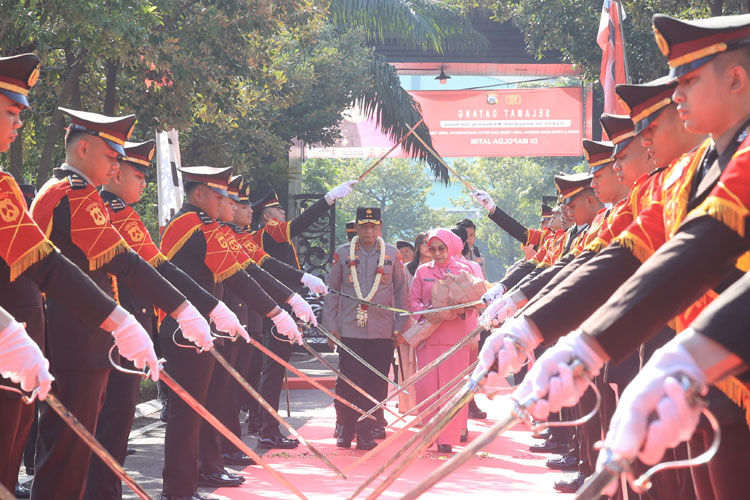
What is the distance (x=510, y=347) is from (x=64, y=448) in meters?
2.30

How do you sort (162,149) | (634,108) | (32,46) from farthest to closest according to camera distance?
(162,149)
(32,46)
(634,108)

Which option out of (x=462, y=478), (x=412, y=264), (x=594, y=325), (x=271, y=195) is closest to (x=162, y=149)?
(x=271, y=195)

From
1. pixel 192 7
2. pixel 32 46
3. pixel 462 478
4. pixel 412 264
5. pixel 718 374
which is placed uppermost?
pixel 192 7

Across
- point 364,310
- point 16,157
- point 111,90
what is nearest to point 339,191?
point 364,310

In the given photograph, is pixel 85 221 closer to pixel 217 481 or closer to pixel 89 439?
pixel 89 439

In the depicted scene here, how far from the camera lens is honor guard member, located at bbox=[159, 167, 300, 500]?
5723mm

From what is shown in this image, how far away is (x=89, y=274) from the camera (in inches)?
179

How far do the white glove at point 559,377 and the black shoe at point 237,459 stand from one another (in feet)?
18.5

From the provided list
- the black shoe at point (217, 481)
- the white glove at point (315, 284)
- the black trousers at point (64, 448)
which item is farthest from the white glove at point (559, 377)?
the white glove at point (315, 284)

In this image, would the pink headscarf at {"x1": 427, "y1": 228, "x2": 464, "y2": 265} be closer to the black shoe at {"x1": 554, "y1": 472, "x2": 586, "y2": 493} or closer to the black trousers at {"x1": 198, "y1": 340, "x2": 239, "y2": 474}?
the black trousers at {"x1": 198, "y1": 340, "x2": 239, "y2": 474}

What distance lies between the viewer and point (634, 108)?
13.1ft

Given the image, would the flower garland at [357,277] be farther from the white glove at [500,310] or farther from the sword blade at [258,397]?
the sword blade at [258,397]

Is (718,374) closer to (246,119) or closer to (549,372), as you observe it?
(549,372)

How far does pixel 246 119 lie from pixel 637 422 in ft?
39.1
